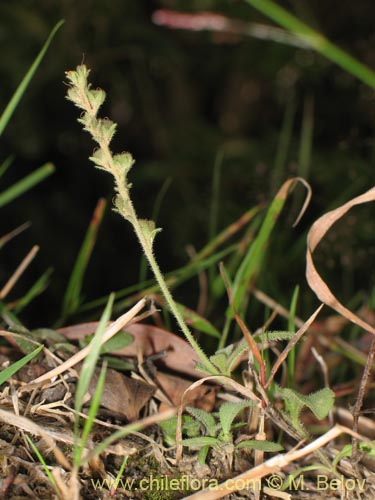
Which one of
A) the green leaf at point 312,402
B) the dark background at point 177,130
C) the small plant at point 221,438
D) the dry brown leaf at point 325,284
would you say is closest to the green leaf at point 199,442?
the small plant at point 221,438

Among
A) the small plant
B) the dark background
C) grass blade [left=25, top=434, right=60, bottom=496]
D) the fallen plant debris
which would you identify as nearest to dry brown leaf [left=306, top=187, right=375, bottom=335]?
the fallen plant debris

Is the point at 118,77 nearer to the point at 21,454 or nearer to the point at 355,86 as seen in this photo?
the point at 355,86

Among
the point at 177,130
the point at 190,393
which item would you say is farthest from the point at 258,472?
the point at 177,130

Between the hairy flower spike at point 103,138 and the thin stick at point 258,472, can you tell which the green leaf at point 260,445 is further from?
the hairy flower spike at point 103,138

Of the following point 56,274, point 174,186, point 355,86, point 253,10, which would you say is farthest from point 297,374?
point 253,10

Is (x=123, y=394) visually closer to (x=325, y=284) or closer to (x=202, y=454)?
(x=202, y=454)

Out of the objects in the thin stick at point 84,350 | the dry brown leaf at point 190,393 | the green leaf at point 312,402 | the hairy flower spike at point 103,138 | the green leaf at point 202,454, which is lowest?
the green leaf at point 202,454

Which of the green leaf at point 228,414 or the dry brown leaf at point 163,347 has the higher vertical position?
the dry brown leaf at point 163,347
